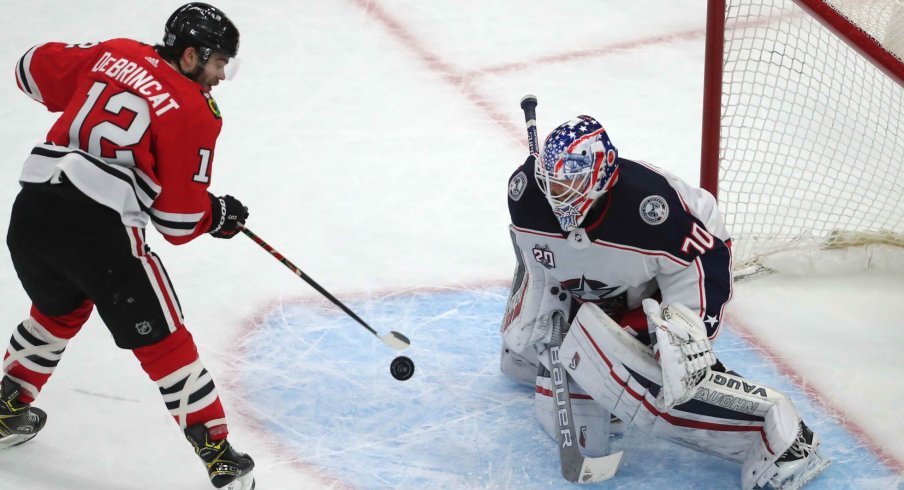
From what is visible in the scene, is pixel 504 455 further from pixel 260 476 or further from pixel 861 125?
pixel 861 125

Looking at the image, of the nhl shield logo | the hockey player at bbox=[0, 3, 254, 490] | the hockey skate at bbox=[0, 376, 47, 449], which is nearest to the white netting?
the hockey player at bbox=[0, 3, 254, 490]

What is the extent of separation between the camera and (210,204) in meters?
2.71

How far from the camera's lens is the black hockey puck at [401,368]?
3.06 meters

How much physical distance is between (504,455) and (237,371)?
866 millimetres

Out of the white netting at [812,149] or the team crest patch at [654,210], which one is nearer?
the team crest patch at [654,210]

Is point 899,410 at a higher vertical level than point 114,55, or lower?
lower

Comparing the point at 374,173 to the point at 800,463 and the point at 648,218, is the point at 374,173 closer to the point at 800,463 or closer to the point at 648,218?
the point at 648,218

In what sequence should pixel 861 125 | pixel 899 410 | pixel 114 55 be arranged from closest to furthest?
1. pixel 114 55
2. pixel 899 410
3. pixel 861 125

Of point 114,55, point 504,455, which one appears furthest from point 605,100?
point 114,55

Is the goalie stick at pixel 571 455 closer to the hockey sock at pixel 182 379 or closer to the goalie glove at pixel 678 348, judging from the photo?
the goalie glove at pixel 678 348

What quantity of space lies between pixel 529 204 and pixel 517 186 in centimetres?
6

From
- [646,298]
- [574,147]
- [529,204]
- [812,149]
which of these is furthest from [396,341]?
[812,149]

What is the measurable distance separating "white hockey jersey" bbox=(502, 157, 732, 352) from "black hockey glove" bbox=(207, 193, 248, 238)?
27.5 inches

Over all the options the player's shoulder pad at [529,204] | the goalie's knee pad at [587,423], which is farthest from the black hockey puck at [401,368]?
the player's shoulder pad at [529,204]
